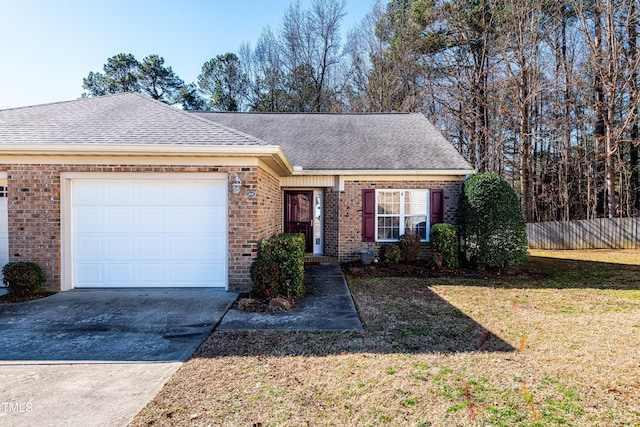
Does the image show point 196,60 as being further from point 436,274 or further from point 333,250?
point 436,274

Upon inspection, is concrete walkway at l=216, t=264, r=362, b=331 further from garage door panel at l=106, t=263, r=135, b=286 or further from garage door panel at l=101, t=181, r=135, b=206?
garage door panel at l=101, t=181, r=135, b=206

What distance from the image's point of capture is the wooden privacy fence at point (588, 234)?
14.4m

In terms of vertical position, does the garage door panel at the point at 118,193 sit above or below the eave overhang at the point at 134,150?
below

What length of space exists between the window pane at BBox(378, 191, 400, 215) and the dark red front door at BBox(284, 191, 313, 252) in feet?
7.27

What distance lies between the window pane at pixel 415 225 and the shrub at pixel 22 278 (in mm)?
8701

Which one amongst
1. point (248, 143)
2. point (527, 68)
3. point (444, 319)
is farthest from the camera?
point (527, 68)

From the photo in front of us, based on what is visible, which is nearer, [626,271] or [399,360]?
[399,360]

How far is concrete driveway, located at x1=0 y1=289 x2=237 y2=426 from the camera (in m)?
2.83

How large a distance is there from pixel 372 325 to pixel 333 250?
18.2 ft

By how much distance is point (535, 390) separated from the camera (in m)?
3.09

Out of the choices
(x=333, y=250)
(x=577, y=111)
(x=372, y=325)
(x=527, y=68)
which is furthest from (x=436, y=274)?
(x=577, y=111)

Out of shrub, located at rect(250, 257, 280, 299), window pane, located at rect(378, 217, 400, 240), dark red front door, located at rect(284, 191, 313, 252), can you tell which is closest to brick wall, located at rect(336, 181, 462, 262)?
window pane, located at rect(378, 217, 400, 240)

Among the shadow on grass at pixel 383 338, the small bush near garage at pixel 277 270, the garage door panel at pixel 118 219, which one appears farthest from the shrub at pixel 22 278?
the shadow on grass at pixel 383 338

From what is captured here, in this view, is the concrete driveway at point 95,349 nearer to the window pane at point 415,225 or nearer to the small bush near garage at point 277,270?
the small bush near garage at point 277,270
